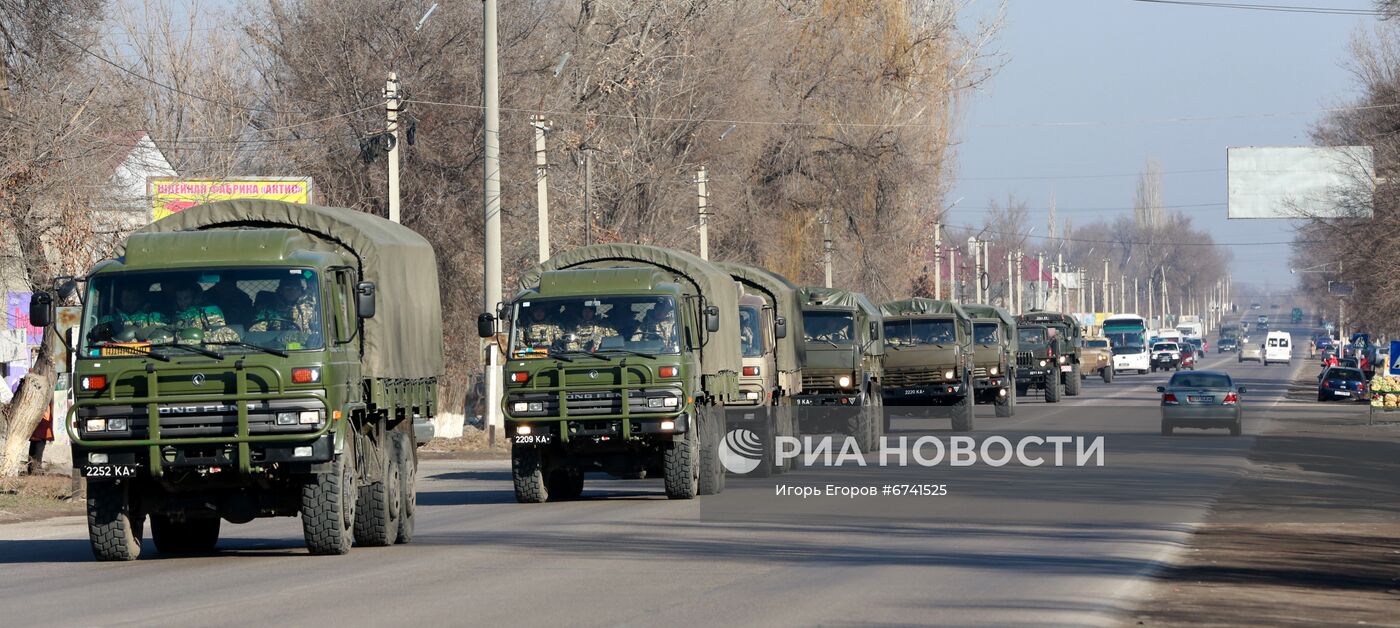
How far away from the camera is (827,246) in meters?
60.6

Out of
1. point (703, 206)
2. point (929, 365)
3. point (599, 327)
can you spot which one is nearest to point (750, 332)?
point (599, 327)

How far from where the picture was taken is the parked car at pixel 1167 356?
103 meters

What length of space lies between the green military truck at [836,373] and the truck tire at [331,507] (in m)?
17.5

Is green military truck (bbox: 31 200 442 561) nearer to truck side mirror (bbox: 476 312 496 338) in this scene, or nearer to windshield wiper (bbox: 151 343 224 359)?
windshield wiper (bbox: 151 343 224 359)

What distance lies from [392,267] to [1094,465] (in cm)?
1566

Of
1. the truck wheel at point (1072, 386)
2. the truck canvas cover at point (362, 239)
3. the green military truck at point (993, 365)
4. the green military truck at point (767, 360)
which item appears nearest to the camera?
the truck canvas cover at point (362, 239)

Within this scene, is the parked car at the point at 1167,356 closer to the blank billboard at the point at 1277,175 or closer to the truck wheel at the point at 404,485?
the blank billboard at the point at 1277,175

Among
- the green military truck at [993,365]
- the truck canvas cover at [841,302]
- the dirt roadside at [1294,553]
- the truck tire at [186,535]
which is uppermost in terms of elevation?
the truck canvas cover at [841,302]

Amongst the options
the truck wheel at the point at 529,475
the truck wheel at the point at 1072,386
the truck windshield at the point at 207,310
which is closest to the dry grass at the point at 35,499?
the truck wheel at the point at 529,475

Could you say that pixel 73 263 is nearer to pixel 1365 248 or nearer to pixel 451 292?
pixel 451 292

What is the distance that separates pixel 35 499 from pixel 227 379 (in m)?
10.3

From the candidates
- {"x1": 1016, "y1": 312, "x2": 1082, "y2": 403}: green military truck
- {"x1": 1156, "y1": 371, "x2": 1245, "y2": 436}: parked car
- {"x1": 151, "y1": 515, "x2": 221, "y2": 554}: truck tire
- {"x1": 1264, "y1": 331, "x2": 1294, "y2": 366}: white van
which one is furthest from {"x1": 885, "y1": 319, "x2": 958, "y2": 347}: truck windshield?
{"x1": 1264, "y1": 331, "x2": 1294, "y2": 366}: white van

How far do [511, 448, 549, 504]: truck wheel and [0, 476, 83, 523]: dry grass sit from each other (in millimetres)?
5707

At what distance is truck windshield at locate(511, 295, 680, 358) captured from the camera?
22031mm
